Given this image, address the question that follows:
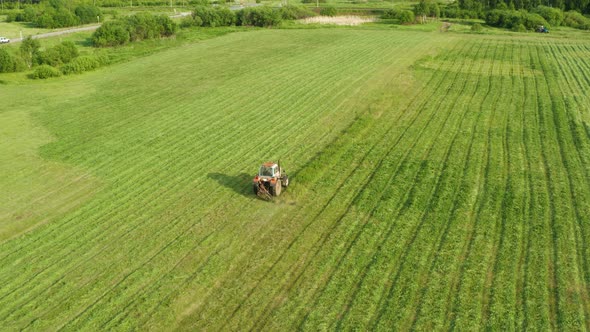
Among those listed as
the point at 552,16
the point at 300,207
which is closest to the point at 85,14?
the point at 300,207

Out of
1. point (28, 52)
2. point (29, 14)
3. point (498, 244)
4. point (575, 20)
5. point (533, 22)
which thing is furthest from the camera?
point (29, 14)

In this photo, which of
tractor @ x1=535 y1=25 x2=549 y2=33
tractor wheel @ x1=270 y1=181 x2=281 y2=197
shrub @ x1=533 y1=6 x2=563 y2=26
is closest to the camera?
tractor wheel @ x1=270 y1=181 x2=281 y2=197

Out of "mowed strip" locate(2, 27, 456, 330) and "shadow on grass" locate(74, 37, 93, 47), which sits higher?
"shadow on grass" locate(74, 37, 93, 47)

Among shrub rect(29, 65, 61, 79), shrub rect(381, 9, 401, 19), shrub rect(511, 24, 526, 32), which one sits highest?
shrub rect(381, 9, 401, 19)

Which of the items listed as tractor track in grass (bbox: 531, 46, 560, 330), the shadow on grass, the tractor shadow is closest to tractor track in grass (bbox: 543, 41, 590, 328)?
tractor track in grass (bbox: 531, 46, 560, 330)

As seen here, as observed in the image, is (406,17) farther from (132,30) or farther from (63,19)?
(63,19)

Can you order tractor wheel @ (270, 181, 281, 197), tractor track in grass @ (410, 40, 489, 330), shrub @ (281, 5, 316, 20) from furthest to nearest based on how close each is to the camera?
shrub @ (281, 5, 316, 20) → tractor wheel @ (270, 181, 281, 197) → tractor track in grass @ (410, 40, 489, 330)

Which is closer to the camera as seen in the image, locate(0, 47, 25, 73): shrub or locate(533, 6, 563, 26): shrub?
locate(0, 47, 25, 73): shrub

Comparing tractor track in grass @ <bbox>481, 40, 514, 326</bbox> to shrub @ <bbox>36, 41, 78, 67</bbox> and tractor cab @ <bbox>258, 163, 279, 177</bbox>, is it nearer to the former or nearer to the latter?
tractor cab @ <bbox>258, 163, 279, 177</bbox>
